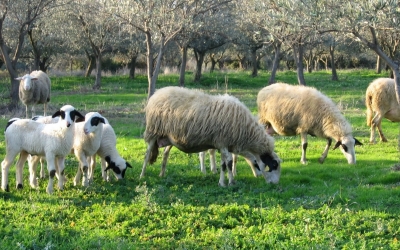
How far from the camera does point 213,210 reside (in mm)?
7578

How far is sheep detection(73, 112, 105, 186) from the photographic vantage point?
9.27 m

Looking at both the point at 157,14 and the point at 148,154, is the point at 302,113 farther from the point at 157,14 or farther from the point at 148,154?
the point at 157,14

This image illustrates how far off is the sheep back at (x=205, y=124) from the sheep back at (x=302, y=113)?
2428 millimetres

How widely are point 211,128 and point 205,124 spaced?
0.45ft

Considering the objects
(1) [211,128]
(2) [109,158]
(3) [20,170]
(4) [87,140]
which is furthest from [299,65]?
(3) [20,170]

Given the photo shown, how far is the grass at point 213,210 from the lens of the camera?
6.34m

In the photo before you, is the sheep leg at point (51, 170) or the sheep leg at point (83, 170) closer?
the sheep leg at point (51, 170)

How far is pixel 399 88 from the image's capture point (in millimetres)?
10195

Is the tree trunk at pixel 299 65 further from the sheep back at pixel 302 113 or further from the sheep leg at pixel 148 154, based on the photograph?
the sheep leg at pixel 148 154

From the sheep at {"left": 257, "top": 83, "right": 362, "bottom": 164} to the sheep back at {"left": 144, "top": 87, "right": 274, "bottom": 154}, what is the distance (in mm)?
2407

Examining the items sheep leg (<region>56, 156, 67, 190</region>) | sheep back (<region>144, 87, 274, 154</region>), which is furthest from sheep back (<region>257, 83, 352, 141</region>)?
sheep leg (<region>56, 156, 67, 190</region>)

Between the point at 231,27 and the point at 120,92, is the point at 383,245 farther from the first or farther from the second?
the point at 231,27

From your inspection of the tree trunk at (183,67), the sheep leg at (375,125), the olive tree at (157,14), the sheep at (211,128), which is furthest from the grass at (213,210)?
the tree trunk at (183,67)

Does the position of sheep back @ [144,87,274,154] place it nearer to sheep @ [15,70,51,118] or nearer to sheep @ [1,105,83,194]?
sheep @ [1,105,83,194]
